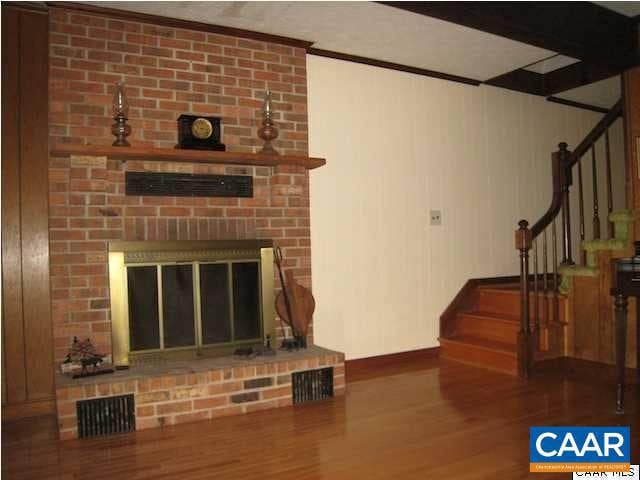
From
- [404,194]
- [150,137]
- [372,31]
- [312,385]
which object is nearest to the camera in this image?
[312,385]

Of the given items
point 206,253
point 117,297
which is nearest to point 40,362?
point 117,297

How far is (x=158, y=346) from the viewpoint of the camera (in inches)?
124

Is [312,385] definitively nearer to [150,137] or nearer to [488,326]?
[488,326]

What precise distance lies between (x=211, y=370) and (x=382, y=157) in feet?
7.00

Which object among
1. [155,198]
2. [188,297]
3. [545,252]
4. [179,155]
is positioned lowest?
[188,297]

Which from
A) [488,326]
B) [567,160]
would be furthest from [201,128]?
[567,160]

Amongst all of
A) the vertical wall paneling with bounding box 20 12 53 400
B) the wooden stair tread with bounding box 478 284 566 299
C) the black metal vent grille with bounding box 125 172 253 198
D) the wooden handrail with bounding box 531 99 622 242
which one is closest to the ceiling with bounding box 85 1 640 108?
the vertical wall paneling with bounding box 20 12 53 400

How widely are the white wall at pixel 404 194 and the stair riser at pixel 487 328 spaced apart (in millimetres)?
232

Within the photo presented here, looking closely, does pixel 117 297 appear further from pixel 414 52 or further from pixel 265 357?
pixel 414 52

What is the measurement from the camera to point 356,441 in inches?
97.7

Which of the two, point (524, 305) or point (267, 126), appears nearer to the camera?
point (267, 126)

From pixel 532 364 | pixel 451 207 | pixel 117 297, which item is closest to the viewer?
pixel 117 297

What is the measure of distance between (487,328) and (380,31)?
2.40 m

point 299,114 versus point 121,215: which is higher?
point 299,114
